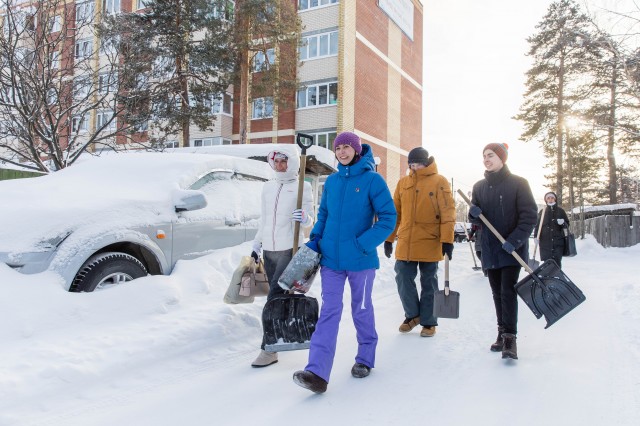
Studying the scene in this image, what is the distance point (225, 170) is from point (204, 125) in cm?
1550

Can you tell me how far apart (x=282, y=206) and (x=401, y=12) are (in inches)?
1202

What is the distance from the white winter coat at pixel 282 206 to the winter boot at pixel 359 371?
1124mm

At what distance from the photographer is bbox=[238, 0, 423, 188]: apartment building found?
965 inches

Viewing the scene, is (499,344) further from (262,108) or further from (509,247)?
(262,108)

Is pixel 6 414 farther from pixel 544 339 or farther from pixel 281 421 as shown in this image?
pixel 544 339

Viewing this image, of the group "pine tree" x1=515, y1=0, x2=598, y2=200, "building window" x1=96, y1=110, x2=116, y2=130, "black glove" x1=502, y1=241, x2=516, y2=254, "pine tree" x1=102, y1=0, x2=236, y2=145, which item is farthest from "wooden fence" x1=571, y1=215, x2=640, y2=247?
"building window" x1=96, y1=110, x2=116, y2=130

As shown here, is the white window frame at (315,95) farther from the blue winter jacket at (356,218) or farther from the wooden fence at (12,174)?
the blue winter jacket at (356,218)

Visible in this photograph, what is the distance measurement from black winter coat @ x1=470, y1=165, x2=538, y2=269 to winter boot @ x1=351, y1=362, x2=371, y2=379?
4.88ft

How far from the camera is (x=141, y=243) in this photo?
4672 mm

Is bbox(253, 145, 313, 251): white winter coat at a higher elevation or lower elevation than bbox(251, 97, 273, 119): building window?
lower

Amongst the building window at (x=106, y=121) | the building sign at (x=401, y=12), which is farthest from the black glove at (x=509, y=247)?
the building sign at (x=401, y=12)

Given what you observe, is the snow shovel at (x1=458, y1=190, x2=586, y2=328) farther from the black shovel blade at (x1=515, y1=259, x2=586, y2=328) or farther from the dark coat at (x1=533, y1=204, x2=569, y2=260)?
the dark coat at (x1=533, y1=204, x2=569, y2=260)

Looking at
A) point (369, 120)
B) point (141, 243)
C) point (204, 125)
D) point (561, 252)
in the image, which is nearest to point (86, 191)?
point (141, 243)

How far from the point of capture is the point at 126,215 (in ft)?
15.1
